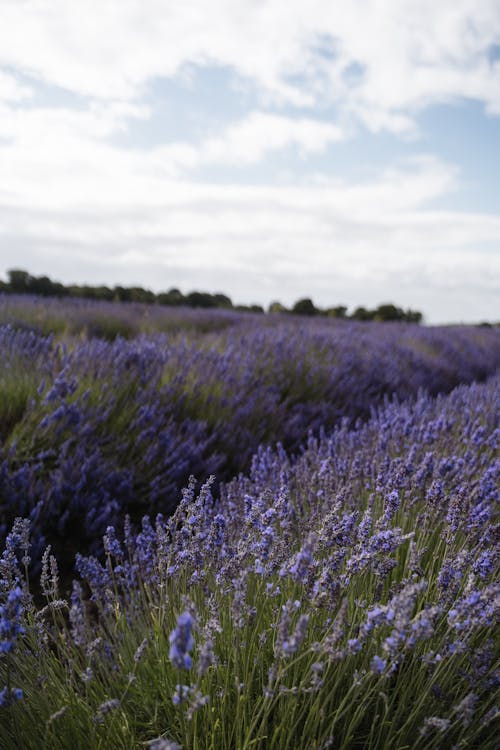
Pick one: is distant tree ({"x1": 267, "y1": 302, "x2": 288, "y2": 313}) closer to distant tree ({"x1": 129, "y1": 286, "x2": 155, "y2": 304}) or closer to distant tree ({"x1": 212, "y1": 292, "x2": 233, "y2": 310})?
distant tree ({"x1": 212, "y1": 292, "x2": 233, "y2": 310})

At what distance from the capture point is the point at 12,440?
303 centimetres

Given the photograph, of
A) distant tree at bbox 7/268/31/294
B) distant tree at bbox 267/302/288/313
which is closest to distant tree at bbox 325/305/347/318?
distant tree at bbox 267/302/288/313

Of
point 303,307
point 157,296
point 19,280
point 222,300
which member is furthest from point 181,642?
point 303,307

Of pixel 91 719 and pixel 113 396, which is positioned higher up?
pixel 113 396

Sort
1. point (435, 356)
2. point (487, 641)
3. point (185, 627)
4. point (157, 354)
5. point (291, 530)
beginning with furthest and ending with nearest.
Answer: point (435, 356) → point (157, 354) → point (291, 530) → point (487, 641) → point (185, 627)

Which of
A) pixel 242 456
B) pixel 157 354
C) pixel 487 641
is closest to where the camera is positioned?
pixel 487 641

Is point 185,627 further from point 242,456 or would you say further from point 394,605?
point 242,456

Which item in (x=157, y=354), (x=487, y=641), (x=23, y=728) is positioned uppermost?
(x=157, y=354)

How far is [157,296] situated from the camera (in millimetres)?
17938

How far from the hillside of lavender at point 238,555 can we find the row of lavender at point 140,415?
0.02 metres

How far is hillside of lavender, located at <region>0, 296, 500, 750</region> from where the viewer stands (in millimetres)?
1391

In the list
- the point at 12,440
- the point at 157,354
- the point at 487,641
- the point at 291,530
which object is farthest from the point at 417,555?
the point at 157,354

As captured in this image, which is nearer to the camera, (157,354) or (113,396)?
(113,396)

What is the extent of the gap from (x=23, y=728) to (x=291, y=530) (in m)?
1.00
